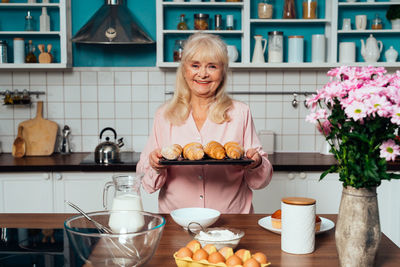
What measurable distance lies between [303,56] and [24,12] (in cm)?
211

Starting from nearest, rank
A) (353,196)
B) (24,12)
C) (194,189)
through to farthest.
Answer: (353,196), (194,189), (24,12)

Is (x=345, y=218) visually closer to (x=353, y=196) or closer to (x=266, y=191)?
(x=353, y=196)

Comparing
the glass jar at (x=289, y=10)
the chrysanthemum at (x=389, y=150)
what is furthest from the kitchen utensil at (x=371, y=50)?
the chrysanthemum at (x=389, y=150)

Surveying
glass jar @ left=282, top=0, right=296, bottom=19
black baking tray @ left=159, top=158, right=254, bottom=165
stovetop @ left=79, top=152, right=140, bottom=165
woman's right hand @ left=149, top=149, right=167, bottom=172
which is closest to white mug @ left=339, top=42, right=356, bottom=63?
glass jar @ left=282, top=0, right=296, bottom=19

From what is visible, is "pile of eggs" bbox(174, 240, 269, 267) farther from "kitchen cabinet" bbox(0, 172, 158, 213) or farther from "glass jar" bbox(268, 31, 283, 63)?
"glass jar" bbox(268, 31, 283, 63)

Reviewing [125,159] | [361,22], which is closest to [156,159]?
[125,159]

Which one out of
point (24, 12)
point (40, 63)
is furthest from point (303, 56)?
point (24, 12)

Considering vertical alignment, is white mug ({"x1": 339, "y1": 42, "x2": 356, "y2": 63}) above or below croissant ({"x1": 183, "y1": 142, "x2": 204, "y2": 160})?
above

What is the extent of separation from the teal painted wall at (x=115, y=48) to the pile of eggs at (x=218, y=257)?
95.0 inches

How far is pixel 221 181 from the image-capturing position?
1.85 m

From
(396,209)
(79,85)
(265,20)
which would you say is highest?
(265,20)

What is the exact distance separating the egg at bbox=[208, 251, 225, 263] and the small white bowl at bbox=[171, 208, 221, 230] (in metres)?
0.22

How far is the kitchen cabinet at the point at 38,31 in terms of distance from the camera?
300cm

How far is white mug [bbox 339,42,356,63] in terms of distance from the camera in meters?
3.00
